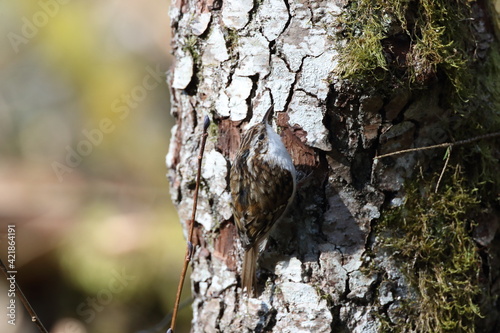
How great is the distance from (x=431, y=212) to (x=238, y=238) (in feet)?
2.26

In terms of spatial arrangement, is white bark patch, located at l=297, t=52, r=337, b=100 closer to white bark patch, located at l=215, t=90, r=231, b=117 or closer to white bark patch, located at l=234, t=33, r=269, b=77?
white bark patch, located at l=234, t=33, r=269, b=77

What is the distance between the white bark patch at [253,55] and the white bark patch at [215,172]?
0.32 m

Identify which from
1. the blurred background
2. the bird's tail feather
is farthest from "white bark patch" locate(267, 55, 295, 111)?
the blurred background

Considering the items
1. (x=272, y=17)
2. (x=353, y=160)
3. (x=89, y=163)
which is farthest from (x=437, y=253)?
(x=89, y=163)

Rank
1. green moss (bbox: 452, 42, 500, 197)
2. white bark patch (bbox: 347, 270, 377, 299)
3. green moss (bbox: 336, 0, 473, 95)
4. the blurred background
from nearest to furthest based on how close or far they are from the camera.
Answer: green moss (bbox: 336, 0, 473, 95)
white bark patch (bbox: 347, 270, 377, 299)
green moss (bbox: 452, 42, 500, 197)
the blurred background

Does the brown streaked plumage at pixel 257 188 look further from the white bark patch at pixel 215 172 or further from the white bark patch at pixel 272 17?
the white bark patch at pixel 272 17

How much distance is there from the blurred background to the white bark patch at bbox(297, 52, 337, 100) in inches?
80.4

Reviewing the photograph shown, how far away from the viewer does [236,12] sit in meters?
1.84

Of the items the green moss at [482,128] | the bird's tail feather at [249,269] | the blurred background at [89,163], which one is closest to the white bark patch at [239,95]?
the bird's tail feather at [249,269]

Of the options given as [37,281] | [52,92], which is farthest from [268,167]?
[52,92]

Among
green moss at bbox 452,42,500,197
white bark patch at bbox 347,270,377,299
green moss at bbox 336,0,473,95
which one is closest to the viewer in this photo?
green moss at bbox 336,0,473,95

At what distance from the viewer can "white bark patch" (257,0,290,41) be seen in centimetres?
179

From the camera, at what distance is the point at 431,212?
1.89 meters

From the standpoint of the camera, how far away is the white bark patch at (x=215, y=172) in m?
1.95
